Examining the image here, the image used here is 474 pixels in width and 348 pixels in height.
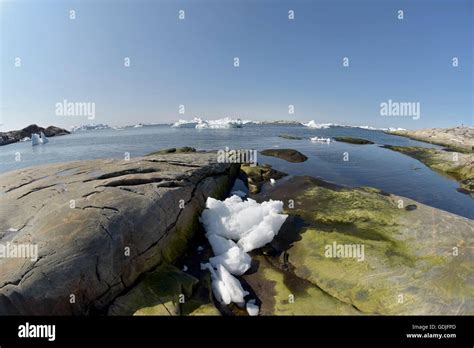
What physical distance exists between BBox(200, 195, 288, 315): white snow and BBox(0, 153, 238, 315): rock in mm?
1074

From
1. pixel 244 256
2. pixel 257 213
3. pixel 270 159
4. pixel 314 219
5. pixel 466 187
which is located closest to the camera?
pixel 244 256

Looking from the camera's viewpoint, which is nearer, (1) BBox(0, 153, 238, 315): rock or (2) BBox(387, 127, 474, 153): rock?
(1) BBox(0, 153, 238, 315): rock

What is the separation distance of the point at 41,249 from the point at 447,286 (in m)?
12.6

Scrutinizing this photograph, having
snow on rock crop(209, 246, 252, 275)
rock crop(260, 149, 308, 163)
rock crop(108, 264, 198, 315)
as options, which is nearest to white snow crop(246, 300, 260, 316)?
snow on rock crop(209, 246, 252, 275)

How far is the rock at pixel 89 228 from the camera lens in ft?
22.2

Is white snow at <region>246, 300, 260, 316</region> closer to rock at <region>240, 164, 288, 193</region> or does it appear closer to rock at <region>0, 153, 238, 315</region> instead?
rock at <region>0, 153, 238, 315</region>

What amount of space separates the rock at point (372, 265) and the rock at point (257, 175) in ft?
22.3

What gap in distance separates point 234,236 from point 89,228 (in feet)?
19.6

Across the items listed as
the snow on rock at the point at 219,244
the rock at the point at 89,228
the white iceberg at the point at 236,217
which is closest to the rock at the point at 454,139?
the white iceberg at the point at 236,217

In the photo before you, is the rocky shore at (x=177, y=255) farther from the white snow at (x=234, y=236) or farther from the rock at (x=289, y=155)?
the rock at (x=289, y=155)

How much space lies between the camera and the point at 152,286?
8.41 meters

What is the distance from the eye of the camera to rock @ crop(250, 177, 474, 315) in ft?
26.8
